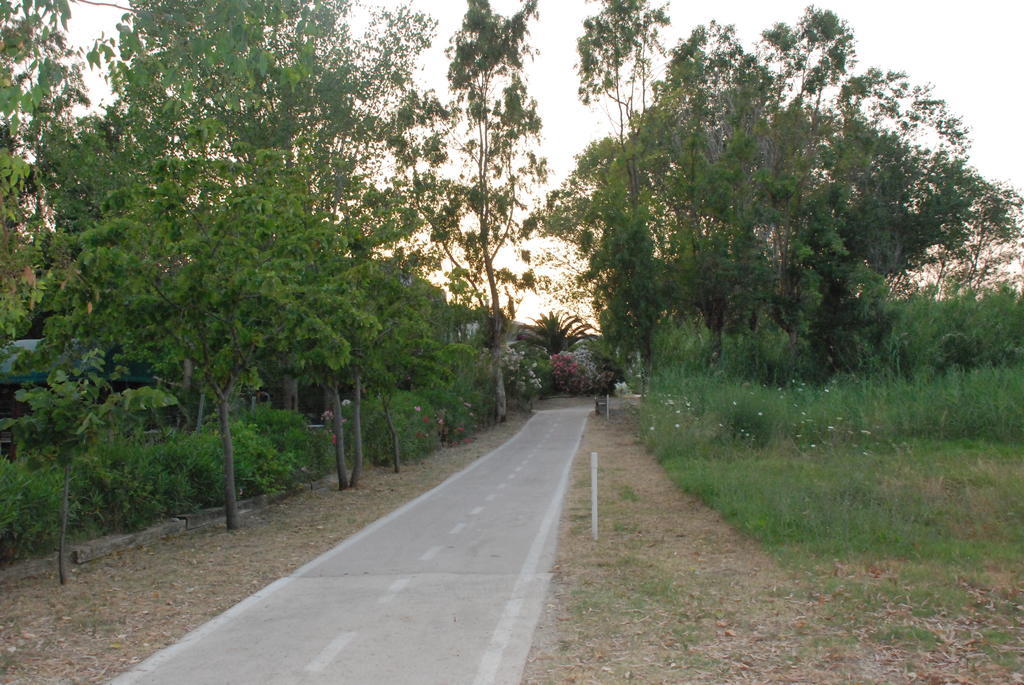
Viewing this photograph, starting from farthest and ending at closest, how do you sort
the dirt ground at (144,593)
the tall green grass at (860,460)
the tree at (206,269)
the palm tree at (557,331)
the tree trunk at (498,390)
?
the palm tree at (557,331) < the tree trunk at (498,390) < the tree at (206,269) < the tall green grass at (860,460) < the dirt ground at (144,593)

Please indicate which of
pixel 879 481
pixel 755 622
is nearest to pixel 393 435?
pixel 879 481

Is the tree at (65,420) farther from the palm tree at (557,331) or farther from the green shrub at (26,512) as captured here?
the palm tree at (557,331)

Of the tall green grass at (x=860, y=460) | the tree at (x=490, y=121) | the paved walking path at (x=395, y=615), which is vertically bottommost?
the paved walking path at (x=395, y=615)

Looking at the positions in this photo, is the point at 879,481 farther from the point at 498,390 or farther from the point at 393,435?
the point at 498,390

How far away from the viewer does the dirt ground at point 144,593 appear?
649 centimetres

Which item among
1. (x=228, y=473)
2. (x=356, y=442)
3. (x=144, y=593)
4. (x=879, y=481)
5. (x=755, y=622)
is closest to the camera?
(x=755, y=622)

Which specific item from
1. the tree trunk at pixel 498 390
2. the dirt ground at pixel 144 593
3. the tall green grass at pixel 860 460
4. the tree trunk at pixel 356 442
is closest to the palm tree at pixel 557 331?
the tree trunk at pixel 498 390

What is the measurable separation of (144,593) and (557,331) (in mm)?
51832

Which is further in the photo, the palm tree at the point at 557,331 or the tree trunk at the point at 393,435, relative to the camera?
the palm tree at the point at 557,331

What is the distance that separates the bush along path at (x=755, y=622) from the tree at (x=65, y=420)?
4.41 metres

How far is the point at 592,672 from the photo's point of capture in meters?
5.81

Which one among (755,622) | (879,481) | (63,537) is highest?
(63,537)

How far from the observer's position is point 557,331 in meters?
59.8

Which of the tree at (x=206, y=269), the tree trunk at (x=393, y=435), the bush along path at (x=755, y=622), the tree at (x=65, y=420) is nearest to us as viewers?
the bush along path at (x=755, y=622)
